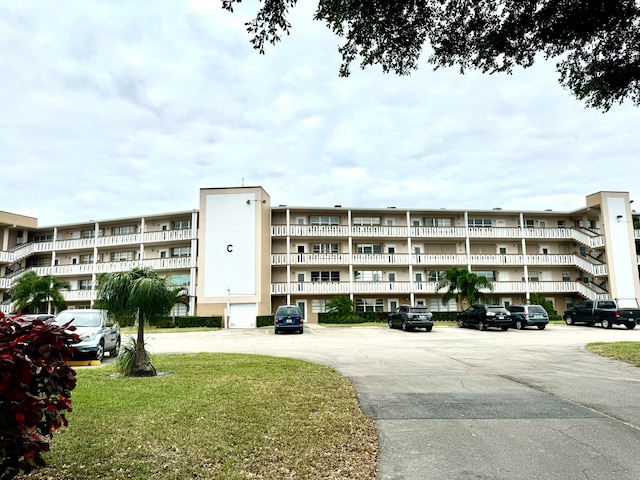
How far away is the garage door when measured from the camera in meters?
36.5

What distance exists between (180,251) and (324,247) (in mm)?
13443

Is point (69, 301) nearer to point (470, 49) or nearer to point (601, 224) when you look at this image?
point (470, 49)

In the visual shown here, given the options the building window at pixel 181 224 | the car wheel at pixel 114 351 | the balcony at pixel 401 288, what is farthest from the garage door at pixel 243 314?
the car wheel at pixel 114 351

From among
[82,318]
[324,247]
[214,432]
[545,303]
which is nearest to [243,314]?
[324,247]

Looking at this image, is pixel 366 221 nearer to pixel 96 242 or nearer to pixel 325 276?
pixel 325 276

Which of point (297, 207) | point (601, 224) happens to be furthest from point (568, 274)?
point (297, 207)

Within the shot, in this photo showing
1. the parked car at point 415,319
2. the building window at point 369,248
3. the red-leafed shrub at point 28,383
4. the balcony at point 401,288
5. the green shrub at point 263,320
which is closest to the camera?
the red-leafed shrub at point 28,383

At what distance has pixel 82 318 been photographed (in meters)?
15.0

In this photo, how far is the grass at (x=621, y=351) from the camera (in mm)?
12838

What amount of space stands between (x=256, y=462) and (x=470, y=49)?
7356mm

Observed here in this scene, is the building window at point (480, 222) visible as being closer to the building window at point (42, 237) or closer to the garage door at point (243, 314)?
the garage door at point (243, 314)

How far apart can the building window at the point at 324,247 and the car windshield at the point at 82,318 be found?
28.0 metres

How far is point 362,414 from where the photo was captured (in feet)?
21.8

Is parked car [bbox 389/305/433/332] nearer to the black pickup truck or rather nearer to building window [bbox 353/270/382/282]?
the black pickup truck
